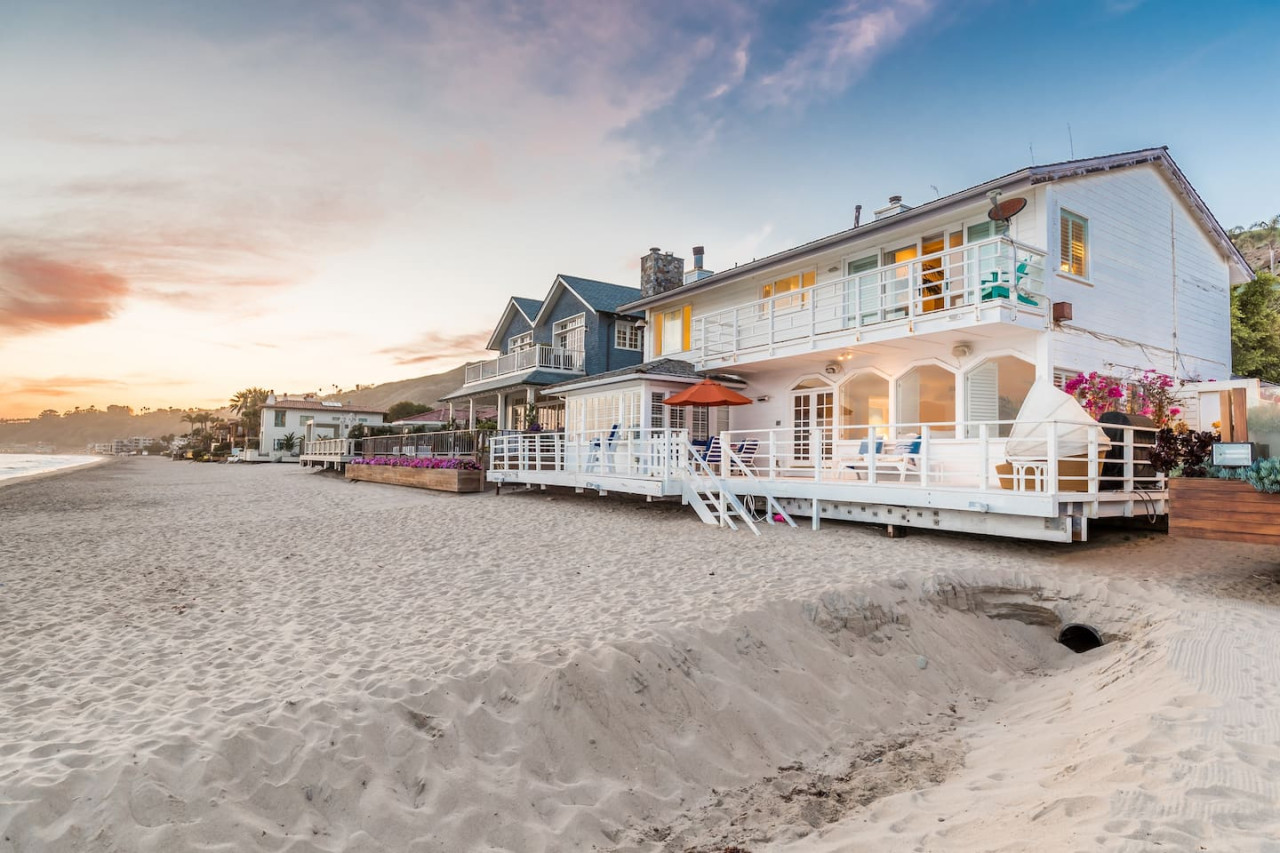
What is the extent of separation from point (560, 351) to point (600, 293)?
312 centimetres

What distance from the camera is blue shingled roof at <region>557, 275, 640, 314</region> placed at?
25719 millimetres

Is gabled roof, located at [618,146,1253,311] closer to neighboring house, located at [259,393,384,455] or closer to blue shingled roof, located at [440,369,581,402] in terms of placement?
blue shingled roof, located at [440,369,581,402]

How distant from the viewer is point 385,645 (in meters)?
5.62

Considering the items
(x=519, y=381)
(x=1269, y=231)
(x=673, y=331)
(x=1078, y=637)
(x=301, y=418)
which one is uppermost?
(x=1269, y=231)

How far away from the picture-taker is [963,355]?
43.0ft

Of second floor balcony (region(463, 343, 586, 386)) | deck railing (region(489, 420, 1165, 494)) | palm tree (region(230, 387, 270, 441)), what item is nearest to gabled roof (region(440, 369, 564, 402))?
second floor balcony (region(463, 343, 586, 386))

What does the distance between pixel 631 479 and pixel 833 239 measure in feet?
24.9

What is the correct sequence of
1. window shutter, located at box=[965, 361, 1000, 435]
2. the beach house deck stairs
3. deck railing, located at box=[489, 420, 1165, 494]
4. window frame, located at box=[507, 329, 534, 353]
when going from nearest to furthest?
deck railing, located at box=[489, 420, 1165, 494]
the beach house deck stairs
window shutter, located at box=[965, 361, 1000, 435]
window frame, located at box=[507, 329, 534, 353]

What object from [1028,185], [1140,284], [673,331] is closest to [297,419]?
[673,331]

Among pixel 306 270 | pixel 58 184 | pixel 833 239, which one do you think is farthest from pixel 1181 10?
pixel 58 184

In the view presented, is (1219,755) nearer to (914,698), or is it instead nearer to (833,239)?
(914,698)

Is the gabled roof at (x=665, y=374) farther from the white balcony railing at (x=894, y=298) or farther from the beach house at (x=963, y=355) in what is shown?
the white balcony railing at (x=894, y=298)

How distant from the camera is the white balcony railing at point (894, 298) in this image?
38.3ft

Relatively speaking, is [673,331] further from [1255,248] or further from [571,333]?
[1255,248]
